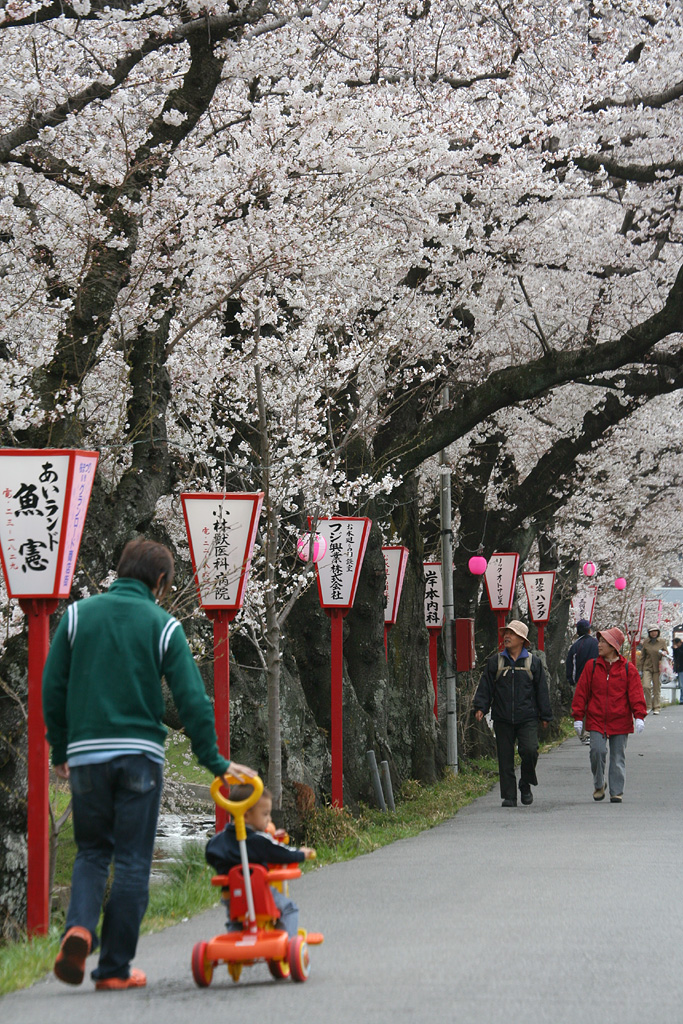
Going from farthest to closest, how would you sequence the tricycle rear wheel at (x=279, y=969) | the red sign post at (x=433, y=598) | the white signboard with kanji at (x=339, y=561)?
the red sign post at (x=433, y=598) → the white signboard with kanji at (x=339, y=561) → the tricycle rear wheel at (x=279, y=969)

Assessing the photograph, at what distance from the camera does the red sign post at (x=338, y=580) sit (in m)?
13.3

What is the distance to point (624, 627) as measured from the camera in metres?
46.6

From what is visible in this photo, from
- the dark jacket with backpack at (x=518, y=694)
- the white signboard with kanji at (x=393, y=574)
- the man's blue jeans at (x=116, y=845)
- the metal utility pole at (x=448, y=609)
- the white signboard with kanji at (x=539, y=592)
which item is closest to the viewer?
the man's blue jeans at (x=116, y=845)

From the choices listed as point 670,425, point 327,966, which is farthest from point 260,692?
point 670,425

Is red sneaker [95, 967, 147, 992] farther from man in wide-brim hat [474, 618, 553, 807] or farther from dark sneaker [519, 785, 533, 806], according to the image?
dark sneaker [519, 785, 533, 806]

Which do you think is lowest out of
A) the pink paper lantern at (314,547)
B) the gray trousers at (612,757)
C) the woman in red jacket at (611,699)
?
the gray trousers at (612,757)

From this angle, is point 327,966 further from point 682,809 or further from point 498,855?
point 682,809

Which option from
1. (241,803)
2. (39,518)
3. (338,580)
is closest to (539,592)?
(338,580)

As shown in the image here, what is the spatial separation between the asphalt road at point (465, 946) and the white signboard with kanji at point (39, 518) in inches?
81.9

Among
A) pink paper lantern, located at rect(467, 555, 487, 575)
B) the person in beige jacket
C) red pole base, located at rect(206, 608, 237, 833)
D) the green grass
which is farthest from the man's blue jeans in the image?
the person in beige jacket

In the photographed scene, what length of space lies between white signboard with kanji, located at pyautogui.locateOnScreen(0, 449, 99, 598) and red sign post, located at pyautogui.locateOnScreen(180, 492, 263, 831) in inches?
96.9

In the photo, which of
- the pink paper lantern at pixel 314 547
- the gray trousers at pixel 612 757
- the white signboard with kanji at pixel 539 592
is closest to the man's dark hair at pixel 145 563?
the pink paper lantern at pixel 314 547

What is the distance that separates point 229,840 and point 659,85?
14.5 m

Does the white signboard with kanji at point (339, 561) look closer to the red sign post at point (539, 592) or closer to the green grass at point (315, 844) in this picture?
the green grass at point (315, 844)
